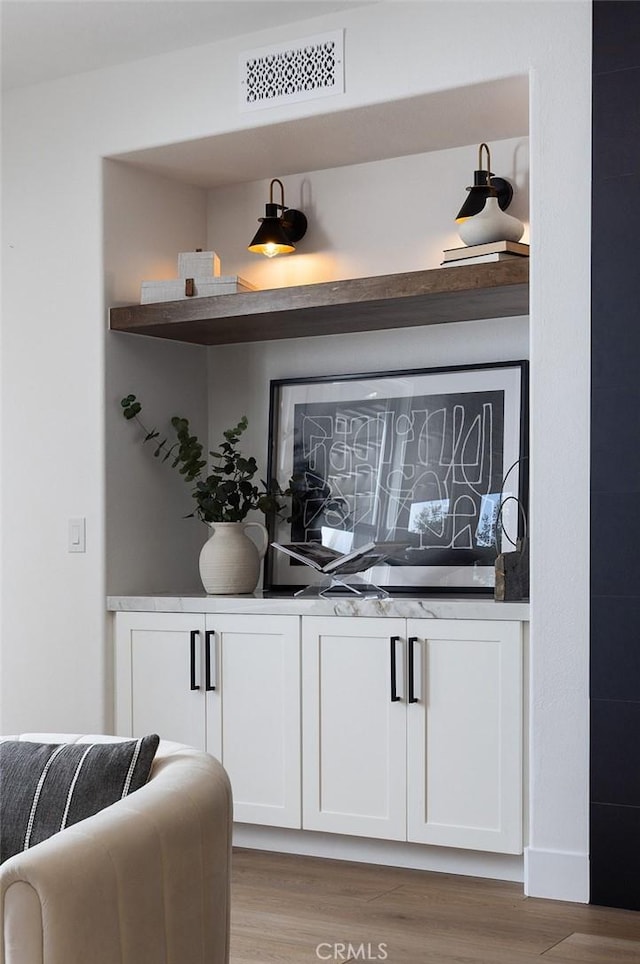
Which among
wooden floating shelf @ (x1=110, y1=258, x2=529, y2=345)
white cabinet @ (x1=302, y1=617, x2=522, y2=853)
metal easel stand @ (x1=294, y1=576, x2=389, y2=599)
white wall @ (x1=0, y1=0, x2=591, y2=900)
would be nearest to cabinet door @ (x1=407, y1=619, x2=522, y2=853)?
white cabinet @ (x1=302, y1=617, x2=522, y2=853)

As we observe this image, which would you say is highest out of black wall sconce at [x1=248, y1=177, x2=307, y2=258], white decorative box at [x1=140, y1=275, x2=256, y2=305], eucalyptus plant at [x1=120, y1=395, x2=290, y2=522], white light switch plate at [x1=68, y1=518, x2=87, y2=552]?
black wall sconce at [x1=248, y1=177, x2=307, y2=258]

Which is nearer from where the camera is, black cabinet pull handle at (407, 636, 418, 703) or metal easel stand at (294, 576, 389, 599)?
black cabinet pull handle at (407, 636, 418, 703)

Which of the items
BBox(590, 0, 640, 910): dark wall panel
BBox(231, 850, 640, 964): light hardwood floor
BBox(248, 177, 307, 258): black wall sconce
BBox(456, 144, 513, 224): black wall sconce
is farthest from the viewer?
BBox(248, 177, 307, 258): black wall sconce

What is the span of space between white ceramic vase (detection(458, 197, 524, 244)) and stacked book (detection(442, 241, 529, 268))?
0.07ft

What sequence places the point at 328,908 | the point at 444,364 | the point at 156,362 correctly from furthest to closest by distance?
the point at 156,362
the point at 444,364
the point at 328,908

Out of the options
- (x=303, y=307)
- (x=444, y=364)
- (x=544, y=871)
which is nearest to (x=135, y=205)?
(x=303, y=307)

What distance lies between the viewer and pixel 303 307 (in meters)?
3.91

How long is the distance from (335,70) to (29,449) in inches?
70.5

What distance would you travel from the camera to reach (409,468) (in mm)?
4211

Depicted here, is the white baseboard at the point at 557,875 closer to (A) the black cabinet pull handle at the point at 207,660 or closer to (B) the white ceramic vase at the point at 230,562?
(A) the black cabinet pull handle at the point at 207,660

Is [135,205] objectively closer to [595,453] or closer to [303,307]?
[303,307]

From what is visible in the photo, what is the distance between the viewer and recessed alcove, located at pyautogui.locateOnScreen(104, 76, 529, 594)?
160 inches

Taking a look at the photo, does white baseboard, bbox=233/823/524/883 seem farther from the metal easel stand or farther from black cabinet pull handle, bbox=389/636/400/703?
the metal easel stand

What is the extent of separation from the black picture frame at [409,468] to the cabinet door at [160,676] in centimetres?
53
